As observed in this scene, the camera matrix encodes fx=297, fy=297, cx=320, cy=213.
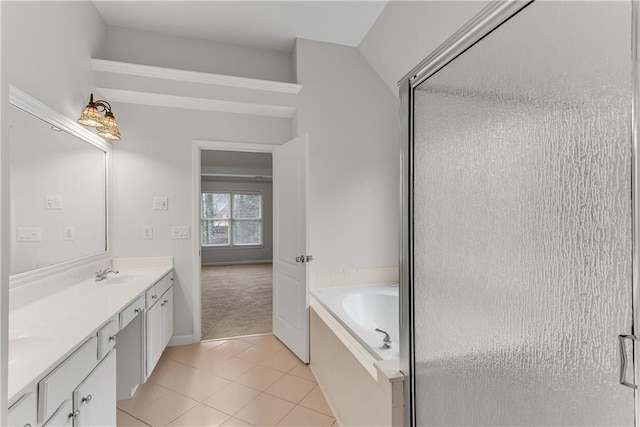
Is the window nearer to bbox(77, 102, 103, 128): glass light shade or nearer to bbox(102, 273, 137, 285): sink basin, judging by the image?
bbox(102, 273, 137, 285): sink basin

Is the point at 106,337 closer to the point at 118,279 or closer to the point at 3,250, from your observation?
the point at 118,279

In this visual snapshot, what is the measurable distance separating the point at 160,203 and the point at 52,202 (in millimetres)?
943

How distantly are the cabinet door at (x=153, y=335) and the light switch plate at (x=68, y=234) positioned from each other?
2.42 ft

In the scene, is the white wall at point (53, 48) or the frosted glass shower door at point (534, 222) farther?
the white wall at point (53, 48)

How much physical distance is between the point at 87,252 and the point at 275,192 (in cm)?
163

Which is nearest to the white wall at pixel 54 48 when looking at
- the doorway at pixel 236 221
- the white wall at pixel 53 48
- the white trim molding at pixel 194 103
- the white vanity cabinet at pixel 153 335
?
the white wall at pixel 53 48

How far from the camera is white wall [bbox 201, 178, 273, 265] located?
7617 millimetres

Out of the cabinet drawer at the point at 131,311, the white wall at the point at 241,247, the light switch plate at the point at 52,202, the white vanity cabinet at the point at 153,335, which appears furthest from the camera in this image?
the white wall at the point at 241,247

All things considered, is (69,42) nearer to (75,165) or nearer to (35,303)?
(75,165)

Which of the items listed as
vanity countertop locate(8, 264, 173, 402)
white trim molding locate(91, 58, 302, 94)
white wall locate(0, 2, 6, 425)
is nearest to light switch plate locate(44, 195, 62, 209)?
vanity countertop locate(8, 264, 173, 402)

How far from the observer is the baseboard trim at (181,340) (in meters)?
2.85

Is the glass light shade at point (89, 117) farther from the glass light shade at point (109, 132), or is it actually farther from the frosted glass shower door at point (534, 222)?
the frosted glass shower door at point (534, 222)

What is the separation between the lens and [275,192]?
3.07 meters

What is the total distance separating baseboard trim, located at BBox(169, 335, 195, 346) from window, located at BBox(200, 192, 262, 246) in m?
5.01
